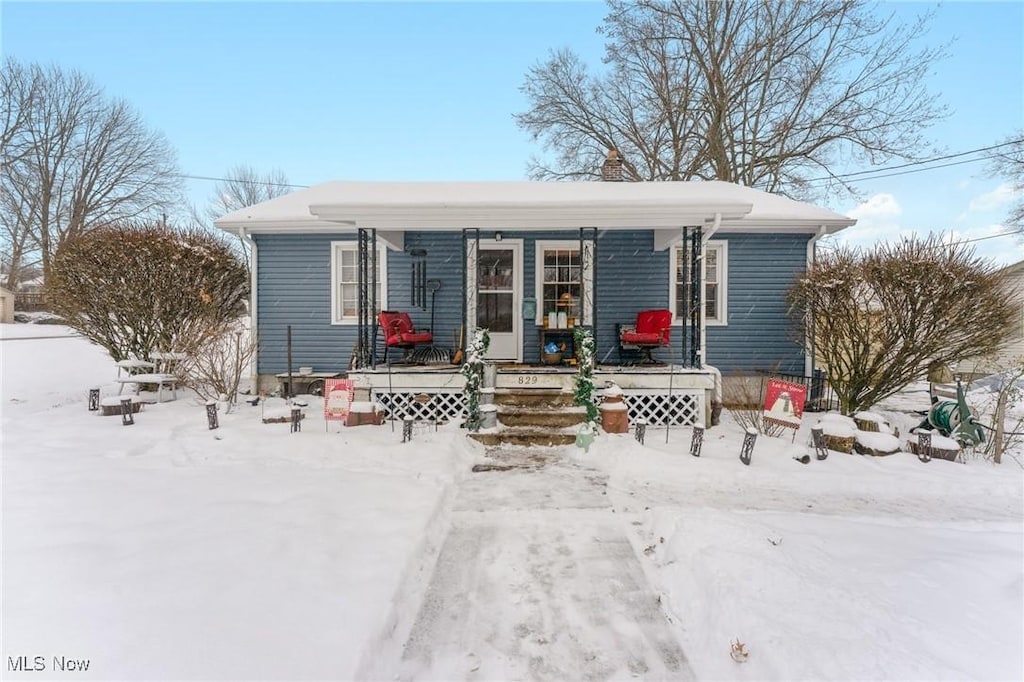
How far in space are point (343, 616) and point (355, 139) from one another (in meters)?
20.2

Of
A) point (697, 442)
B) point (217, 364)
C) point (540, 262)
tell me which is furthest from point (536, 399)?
point (217, 364)

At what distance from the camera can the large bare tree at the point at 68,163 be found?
24.6 m

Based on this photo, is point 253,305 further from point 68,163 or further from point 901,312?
point 68,163

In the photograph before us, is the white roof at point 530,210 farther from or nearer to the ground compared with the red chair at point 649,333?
farther from the ground

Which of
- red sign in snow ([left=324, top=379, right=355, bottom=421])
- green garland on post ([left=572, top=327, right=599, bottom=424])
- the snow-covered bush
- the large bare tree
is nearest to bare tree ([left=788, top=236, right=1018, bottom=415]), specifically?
green garland on post ([left=572, top=327, right=599, bottom=424])

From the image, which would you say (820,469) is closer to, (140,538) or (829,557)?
(829,557)

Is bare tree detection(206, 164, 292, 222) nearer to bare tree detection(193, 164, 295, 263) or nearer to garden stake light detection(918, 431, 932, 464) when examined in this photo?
bare tree detection(193, 164, 295, 263)

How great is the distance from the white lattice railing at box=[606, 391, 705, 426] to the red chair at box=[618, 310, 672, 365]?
3.20 ft

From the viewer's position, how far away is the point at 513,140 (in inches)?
784

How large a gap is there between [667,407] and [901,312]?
3101mm

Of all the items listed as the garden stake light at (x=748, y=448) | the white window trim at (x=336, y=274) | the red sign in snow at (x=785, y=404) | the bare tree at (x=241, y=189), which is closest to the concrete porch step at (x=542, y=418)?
the garden stake light at (x=748, y=448)

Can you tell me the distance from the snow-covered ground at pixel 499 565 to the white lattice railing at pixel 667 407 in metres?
1.59

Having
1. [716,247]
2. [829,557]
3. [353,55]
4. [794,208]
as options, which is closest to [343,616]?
[829,557]

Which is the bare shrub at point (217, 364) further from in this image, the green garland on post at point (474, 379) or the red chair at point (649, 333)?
the red chair at point (649, 333)
